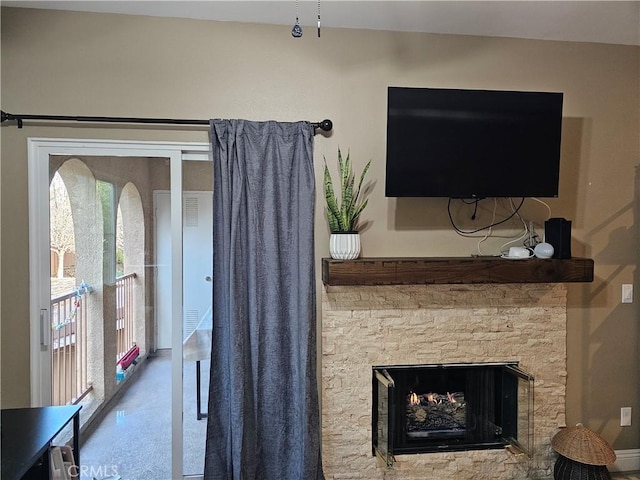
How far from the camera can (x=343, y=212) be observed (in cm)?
240

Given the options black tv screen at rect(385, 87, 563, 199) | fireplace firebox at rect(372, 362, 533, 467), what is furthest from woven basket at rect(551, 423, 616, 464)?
black tv screen at rect(385, 87, 563, 199)

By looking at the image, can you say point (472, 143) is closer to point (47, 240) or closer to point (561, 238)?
point (561, 238)

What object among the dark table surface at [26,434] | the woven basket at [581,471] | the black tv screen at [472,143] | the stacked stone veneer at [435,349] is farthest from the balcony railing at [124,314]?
the woven basket at [581,471]

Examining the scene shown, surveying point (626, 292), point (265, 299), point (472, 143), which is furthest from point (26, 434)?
point (626, 292)

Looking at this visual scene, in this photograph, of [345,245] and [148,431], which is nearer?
[345,245]

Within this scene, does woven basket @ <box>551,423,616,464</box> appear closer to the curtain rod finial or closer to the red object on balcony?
the curtain rod finial

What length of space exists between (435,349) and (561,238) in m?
0.97

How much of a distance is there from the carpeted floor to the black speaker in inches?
86.1

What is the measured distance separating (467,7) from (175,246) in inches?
82.1

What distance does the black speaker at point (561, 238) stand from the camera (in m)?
2.45

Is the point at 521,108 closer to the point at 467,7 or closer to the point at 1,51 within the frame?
the point at 467,7

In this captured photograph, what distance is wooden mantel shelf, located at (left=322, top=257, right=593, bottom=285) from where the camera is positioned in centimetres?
231

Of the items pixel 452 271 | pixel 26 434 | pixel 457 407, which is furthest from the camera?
pixel 457 407

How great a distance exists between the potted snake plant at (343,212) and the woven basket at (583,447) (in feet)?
5.25
